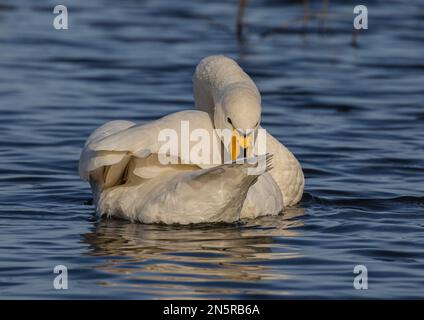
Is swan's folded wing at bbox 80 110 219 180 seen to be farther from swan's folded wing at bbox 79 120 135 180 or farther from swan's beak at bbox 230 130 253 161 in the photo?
swan's beak at bbox 230 130 253 161

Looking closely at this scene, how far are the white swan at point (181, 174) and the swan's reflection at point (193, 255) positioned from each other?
0.37 ft

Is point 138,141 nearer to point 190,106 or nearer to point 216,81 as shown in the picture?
point 216,81

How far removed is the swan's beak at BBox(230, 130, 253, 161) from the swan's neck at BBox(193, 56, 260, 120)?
487 millimetres

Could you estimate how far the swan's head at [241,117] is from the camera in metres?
8.54

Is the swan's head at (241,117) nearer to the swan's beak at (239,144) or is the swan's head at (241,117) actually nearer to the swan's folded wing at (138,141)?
the swan's beak at (239,144)

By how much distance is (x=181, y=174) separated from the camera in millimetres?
8703

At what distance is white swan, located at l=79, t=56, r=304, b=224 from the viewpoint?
8516 mm

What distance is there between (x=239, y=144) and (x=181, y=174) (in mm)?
474

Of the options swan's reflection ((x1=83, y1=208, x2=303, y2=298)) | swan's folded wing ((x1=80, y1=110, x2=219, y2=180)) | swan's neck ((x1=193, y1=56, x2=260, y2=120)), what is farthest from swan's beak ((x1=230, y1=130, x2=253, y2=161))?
swan's reflection ((x1=83, y1=208, x2=303, y2=298))

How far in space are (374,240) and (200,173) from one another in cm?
147

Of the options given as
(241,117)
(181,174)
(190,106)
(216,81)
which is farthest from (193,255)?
(190,106)

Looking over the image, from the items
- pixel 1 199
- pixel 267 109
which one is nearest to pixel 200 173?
pixel 1 199

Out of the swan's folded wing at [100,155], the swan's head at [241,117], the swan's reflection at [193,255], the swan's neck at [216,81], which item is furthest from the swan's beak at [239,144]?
the swan's folded wing at [100,155]
